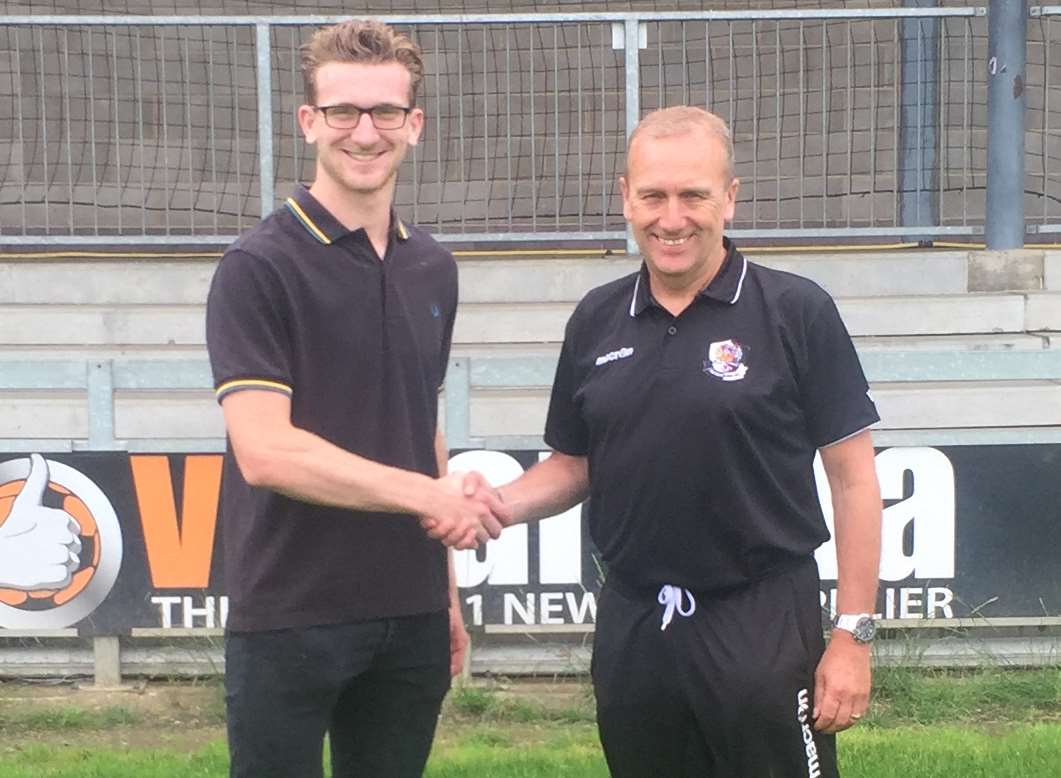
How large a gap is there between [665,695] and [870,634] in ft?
1.44

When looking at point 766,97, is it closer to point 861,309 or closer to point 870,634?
point 861,309

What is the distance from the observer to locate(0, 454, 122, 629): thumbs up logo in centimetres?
550

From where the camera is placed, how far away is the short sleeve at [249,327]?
9.48ft

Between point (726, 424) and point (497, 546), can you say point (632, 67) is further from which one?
point (726, 424)

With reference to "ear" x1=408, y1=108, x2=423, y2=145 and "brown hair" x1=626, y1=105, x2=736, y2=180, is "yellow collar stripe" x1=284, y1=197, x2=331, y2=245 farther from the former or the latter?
"brown hair" x1=626, y1=105, x2=736, y2=180

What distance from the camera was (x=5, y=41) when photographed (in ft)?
30.0

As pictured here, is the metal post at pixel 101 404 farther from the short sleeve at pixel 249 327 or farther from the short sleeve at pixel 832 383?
the short sleeve at pixel 832 383

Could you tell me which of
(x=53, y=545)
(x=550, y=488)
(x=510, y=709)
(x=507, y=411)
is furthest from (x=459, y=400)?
(x=550, y=488)

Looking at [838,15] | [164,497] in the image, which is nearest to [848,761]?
[164,497]

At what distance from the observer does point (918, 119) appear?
8320mm

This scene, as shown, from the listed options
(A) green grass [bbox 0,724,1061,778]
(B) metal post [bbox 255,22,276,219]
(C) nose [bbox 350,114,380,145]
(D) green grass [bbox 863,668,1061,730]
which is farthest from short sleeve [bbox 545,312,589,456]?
(B) metal post [bbox 255,22,276,219]

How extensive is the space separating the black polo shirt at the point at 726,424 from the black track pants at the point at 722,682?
0.07 m

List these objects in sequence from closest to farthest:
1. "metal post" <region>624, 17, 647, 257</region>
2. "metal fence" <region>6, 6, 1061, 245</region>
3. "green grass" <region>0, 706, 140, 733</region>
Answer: "green grass" <region>0, 706, 140, 733</region> → "metal post" <region>624, 17, 647, 257</region> → "metal fence" <region>6, 6, 1061, 245</region>

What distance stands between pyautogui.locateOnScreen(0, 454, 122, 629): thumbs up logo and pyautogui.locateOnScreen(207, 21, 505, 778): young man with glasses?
263 centimetres
